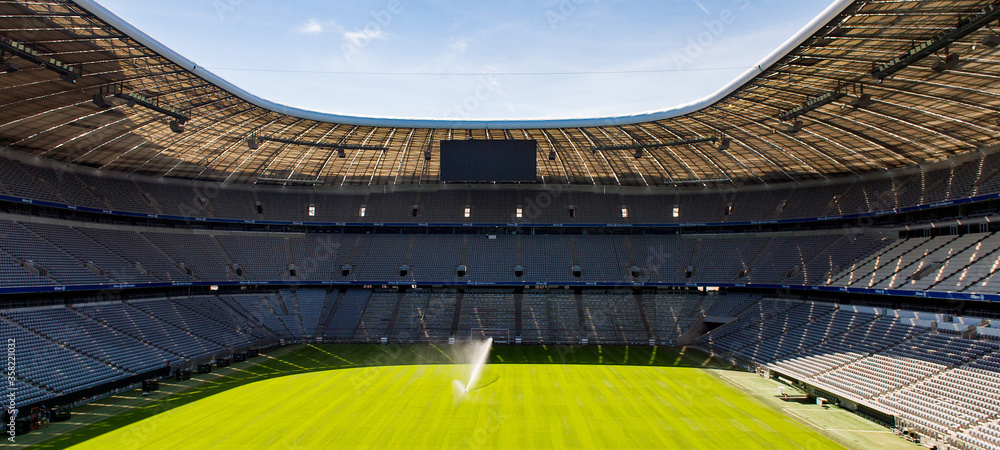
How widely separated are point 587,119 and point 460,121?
8.42 m

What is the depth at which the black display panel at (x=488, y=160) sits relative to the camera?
1674 inches

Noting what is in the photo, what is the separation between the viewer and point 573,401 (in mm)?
28188

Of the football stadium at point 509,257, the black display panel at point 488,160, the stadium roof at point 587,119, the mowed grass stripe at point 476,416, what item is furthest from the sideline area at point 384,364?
the stadium roof at point 587,119

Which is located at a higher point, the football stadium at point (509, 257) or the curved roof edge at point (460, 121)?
the curved roof edge at point (460, 121)

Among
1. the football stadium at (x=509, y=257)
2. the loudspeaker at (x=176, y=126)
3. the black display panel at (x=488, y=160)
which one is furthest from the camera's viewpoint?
the black display panel at (x=488, y=160)

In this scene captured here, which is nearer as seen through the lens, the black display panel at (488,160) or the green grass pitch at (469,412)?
the green grass pitch at (469,412)

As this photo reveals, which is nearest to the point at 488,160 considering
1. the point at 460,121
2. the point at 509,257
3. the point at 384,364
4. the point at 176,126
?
the point at 460,121

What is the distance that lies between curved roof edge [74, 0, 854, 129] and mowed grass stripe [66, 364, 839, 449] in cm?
1545

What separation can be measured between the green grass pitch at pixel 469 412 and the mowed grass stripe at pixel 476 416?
52 mm

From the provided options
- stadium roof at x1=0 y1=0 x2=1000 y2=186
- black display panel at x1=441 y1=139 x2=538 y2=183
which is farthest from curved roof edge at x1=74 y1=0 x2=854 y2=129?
black display panel at x1=441 y1=139 x2=538 y2=183

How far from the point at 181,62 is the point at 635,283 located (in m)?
37.4

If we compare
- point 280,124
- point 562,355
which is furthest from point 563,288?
point 280,124

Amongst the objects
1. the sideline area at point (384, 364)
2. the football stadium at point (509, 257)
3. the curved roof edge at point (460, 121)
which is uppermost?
the curved roof edge at point (460, 121)

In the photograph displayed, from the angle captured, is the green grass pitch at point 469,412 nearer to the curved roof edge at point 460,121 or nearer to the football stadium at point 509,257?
the football stadium at point 509,257
